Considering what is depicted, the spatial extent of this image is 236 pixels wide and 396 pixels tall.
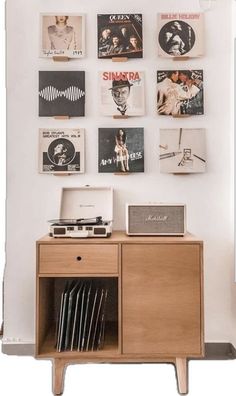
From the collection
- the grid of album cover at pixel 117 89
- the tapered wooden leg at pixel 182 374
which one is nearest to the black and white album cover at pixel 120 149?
the grid of album cover at pixel 117 89

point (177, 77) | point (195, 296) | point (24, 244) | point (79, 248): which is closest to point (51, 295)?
point (24, 244)

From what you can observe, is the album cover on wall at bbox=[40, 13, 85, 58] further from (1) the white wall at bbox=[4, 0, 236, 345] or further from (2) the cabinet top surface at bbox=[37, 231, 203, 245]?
(2) the cabinet top surface at bbox=[37, 231, 203, 245]

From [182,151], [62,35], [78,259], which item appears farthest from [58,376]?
[62,35]

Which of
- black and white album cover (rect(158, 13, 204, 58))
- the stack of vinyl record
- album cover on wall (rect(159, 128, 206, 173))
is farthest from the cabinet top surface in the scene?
black and white album cover (rect(158, 13, 204, 58))

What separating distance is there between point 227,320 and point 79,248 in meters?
1.05

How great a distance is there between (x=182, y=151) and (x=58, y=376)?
1381 mm

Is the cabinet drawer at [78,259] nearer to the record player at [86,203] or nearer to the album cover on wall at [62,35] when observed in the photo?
the record player at [86,203]

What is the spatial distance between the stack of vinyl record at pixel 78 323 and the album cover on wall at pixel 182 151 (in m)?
0.88

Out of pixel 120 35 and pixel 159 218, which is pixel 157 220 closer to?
pixel 159 218

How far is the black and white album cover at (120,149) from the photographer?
8.27ft

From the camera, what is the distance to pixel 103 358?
2078mm

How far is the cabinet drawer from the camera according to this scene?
6.78 ft

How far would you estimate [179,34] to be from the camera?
2508mm

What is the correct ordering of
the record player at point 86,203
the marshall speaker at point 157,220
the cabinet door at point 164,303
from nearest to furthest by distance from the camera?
1. the cabinet door at point 164,303
2. the marshall speaker at point 157,220
3. the record player at point 86,203
